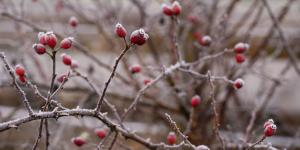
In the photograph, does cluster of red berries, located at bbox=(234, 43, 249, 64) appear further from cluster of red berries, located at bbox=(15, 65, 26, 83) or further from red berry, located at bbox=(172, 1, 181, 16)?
cluster of red berries, located at bbox=(15, 65, 26, 83)

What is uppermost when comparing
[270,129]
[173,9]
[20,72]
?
[173,9]

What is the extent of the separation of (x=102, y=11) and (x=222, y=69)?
0.59 metres

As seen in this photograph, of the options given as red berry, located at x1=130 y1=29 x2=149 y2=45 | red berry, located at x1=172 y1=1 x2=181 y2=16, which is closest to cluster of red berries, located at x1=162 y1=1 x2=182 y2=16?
red berry, located at x1=172 y1=1 x2=181 y2=16

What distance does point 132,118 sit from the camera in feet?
7.90

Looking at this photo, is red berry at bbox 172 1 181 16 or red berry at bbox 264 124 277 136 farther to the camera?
red berry at bbox 172 1 181 16

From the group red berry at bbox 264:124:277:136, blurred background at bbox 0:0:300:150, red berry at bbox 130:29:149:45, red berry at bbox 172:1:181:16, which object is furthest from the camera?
blurred background at bbox 0:0:300:150

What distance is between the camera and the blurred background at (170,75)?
5.24ft

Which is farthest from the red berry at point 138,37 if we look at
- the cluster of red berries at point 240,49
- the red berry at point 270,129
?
the cluster of red berries at point 240,49

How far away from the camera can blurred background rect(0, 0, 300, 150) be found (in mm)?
1596

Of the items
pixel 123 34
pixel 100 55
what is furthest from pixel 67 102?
Answer: pixel 123 34

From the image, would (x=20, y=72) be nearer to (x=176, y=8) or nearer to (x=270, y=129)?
(x=176, y=8)

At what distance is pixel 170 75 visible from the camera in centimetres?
147

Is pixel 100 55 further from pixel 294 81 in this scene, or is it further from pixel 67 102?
pixel 294 81

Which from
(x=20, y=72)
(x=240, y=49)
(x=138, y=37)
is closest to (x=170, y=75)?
(x=240, y=49)
